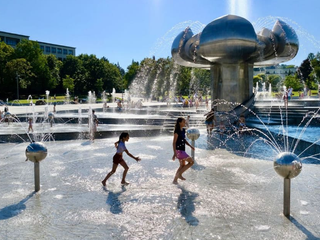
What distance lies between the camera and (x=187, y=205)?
5172 millimetres

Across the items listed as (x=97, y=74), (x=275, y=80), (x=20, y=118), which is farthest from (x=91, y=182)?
(x=275, y=80)

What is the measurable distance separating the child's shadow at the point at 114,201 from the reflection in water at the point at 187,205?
0.98 m

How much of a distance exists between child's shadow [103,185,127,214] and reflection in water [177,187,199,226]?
975 millimetres

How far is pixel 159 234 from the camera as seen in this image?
4102mm

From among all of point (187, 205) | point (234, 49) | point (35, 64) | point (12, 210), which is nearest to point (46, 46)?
point (35, 64)

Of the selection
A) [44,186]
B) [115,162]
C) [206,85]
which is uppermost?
[206,85]

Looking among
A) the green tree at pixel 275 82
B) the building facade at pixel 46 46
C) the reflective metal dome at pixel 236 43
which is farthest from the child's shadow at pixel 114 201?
the green tree at pixel 275 82

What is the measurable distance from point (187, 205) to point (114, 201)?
1.26m

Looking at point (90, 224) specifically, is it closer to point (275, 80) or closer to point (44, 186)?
point (44, 186)

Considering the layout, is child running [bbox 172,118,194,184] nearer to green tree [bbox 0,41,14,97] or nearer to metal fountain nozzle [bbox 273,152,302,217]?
metal fountain nozzle [bbox 273,152,302,217]

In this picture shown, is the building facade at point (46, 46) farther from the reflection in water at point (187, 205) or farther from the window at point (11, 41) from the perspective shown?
the reflection in water at point (187, 205)

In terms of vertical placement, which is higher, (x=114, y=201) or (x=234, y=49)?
(x=234, y=49)

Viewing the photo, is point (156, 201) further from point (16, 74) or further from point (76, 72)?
point (76, 72)

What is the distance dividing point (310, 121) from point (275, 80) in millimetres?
84277
